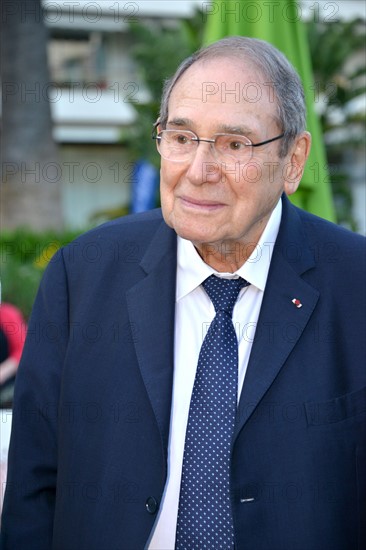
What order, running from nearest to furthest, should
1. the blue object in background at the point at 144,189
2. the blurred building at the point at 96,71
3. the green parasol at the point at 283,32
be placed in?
the green parasol at the point at 283,32
the blue object in background at the point at 144,189
the blurred building at the point at 96,71

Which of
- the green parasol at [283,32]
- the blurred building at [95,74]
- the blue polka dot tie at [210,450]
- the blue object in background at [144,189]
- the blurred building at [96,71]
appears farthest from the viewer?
the blurred building at [95,74]

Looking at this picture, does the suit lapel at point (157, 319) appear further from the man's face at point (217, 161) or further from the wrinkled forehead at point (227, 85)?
the wrinkled forehead at point (227, 85)

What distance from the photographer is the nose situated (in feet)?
7.00

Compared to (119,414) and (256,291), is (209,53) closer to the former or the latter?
(256,291)

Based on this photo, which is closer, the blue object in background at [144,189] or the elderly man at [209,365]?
the elderly man at [209,365]

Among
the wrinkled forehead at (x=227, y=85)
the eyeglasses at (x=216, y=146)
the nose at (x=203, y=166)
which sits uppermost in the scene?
the wrinkled forehead at (x=227, y=85)

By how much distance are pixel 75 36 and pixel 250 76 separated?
27.0m

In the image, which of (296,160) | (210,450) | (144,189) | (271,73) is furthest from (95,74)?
(210,450)

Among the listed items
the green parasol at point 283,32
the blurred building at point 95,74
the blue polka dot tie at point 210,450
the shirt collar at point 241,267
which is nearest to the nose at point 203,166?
the shirt collar at point 241,267

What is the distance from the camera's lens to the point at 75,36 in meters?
27.7

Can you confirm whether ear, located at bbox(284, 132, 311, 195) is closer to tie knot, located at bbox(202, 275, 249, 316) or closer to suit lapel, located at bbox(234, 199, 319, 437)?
suit lapel, located at bbox(234, 199, 319, 437)

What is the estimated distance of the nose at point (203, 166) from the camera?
7.00 feet

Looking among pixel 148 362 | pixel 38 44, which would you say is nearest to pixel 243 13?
pixel 148 362

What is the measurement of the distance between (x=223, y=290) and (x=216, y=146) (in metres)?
0.41
